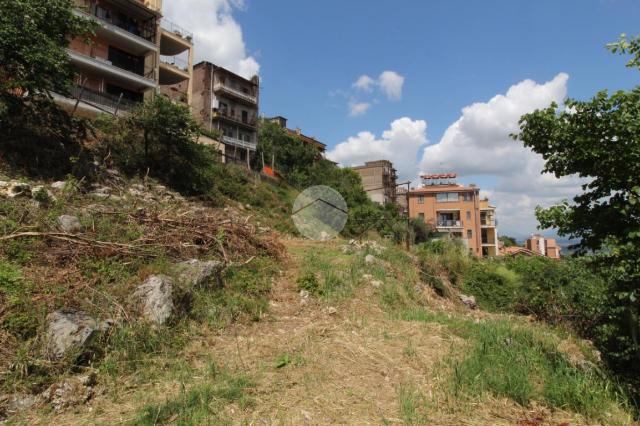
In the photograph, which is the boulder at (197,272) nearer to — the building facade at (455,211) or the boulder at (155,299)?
the boulder at (155,299)

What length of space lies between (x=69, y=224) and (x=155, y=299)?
2.45 meters

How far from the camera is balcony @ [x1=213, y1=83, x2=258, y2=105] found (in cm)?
3136

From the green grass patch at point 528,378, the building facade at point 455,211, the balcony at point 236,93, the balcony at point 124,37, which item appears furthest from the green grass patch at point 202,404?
the building facade at point 455,211

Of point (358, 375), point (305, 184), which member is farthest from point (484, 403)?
point (305, 184)

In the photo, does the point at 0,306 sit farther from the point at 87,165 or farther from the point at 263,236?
the point at 87,165

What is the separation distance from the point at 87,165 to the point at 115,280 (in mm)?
6835

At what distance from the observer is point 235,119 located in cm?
3225

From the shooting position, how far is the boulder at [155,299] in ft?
14.6

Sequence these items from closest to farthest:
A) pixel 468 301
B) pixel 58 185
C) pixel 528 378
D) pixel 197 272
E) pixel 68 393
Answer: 1. pixel 68 393
2. pixel 528 378
3. pixel 197 272
4. pixel 58 185
5. pixel 468 301

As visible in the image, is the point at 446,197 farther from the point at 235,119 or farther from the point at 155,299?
the point at 155,299

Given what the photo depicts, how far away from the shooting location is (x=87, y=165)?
1032cm

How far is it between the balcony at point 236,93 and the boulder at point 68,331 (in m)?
30.1

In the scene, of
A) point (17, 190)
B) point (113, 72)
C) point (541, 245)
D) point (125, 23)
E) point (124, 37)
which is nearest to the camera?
point (17, 190)

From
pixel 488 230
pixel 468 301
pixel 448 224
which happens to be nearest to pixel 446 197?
pixel 448 224
